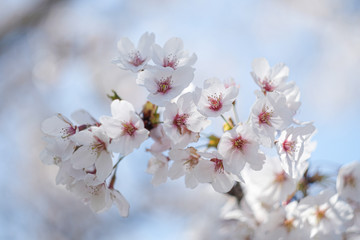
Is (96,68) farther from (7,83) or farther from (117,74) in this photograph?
(7,83)

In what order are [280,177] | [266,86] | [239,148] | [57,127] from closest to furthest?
1. [239,148]
2. [57,127]
3. [266,86]
4. [280,177]

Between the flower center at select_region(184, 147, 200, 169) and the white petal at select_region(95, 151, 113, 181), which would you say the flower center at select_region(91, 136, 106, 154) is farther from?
the flower center at select_region(184, 147, 200, 169)

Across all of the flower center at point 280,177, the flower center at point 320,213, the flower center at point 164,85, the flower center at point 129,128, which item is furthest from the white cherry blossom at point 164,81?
the flower center at point 320,213

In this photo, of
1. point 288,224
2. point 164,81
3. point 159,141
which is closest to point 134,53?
point 164,81

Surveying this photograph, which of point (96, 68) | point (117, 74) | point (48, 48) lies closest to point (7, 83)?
point (48, 48)

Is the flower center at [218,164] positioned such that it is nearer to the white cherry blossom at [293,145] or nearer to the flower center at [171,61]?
the white cherry blossom at [293,145]

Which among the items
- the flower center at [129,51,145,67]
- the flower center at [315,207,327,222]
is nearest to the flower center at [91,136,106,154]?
the flower center at [129,51,145,67]

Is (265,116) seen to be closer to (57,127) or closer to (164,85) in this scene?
(164,85)
